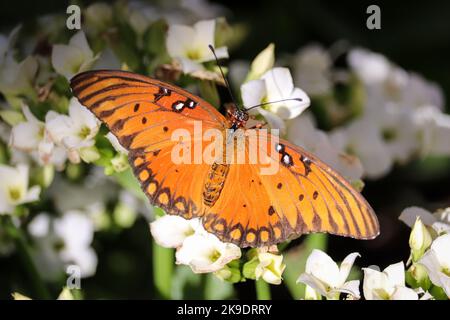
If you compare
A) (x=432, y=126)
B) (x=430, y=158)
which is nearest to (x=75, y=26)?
(x=432, y=126)

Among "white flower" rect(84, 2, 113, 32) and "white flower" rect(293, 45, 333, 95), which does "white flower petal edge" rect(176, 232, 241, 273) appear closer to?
"white flower" rect(84, 2, 113, 32)

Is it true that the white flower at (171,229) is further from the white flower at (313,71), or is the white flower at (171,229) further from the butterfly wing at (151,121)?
the white flower at (313,71)

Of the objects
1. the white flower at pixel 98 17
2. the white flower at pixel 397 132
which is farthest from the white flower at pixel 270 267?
the white flower at pixel 397 132

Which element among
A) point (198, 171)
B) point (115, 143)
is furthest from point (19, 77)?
point (198, 171)

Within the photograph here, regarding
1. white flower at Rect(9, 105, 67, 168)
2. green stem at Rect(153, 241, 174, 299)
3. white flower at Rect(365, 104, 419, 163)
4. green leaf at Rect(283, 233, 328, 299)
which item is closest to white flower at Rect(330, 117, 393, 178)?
white flower at Rect(365, 104, 419, 163)

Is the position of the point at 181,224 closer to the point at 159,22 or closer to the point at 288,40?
the point at 159,22
